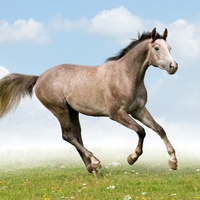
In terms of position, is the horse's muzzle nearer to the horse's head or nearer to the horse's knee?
the horse's head

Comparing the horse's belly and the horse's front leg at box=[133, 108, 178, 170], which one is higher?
the horse's belly

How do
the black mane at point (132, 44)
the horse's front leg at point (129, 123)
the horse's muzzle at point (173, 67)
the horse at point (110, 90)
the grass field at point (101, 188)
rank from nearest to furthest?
the grass field at point (101, 188), the horse's muzzle at point (173, 67), the horse's front leg at point (129, 123), the horse at point (110, 90), the black mane at point (132, 44)

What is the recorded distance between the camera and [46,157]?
27547 millimetres

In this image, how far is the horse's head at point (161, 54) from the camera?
1249 centimetres

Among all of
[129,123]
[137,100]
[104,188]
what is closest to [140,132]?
[129,123]

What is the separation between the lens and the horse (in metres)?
13.0

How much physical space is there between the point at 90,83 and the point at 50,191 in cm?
336

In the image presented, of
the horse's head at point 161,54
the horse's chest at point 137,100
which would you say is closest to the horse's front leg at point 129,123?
the horse's chest at point 137,100

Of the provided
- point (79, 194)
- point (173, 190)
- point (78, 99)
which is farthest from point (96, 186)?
point (78, 99)

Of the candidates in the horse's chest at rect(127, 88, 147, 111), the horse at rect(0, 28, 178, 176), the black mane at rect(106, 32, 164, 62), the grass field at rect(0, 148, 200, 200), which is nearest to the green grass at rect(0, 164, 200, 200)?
the grass field at rect(0, 148, 200, 200)

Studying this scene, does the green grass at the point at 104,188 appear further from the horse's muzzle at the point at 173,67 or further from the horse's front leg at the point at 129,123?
the horse's muzzle at the point at 173,67

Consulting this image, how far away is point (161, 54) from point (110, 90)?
1.78m

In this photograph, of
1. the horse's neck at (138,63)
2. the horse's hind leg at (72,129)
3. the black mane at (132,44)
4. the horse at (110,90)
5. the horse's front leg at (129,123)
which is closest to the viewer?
the horse's front leg at (129,123)

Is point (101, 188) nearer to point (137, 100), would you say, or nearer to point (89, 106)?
point (137, 100)
